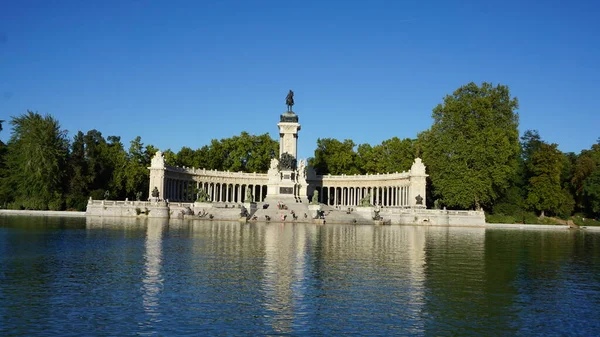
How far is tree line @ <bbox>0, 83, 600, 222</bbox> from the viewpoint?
230 ft

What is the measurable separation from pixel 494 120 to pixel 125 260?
59.7 metres

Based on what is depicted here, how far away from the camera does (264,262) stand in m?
24.8

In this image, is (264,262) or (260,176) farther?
(260,176)

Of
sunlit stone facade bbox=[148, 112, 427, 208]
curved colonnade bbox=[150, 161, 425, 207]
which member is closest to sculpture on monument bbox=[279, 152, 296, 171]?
sunlit stone facade bbox=[148, 112, 427, 208]

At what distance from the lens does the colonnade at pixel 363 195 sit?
84625mm

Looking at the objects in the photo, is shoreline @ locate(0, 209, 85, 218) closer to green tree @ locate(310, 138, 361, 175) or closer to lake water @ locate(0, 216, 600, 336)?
lake water @ locate(0, 216, 600, 336)

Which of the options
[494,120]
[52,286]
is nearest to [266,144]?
[494,120]

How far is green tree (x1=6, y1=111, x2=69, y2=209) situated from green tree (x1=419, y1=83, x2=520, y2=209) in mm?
48108

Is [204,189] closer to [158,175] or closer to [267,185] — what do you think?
[158,175]

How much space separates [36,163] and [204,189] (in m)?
27.2

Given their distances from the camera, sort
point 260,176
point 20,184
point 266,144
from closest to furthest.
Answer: point 20,184 → point 260,176 → point 266,144

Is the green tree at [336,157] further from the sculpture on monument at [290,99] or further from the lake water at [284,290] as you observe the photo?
the lake water at [284,290]

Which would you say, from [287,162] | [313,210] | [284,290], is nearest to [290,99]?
[287,162]

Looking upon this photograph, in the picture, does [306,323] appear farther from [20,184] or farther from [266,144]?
[266,144]
